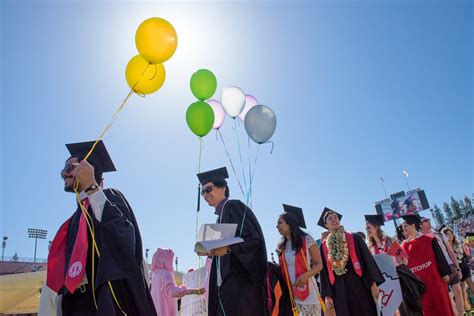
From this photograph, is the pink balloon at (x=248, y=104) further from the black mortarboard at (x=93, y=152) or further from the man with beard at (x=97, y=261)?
the man with beard at (x=97, y=261)

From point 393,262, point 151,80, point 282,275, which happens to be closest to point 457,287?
point 393,262

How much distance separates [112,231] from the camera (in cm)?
222

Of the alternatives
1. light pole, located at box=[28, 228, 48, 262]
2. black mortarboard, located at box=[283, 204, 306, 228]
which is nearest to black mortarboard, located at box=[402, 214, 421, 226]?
black mortarboard, located at box=[283, 204, 306, 228]

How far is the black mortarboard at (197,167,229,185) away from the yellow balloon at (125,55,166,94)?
1.19m

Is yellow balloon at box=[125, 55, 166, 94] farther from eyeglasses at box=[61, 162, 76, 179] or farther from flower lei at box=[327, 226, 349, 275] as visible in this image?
flower lei at box=[327, 226, 349, 275]

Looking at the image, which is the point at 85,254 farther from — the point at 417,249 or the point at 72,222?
the point at 417,249

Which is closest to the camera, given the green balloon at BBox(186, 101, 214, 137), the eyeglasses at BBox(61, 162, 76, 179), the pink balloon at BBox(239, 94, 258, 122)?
the eyeglasses at BBox(61, 162, 76, 179)

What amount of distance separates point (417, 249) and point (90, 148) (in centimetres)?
605

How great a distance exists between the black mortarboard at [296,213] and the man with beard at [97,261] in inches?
119

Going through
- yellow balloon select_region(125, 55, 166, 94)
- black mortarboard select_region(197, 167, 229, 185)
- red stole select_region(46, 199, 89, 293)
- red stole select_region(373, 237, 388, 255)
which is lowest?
red stole select_region(373, 237, 388, 255)

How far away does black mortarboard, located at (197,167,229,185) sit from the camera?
3.78 metres

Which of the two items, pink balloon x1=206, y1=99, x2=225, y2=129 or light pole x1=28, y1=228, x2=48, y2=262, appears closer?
pink balloon x1=206, y1=99, x2=225, y2=129

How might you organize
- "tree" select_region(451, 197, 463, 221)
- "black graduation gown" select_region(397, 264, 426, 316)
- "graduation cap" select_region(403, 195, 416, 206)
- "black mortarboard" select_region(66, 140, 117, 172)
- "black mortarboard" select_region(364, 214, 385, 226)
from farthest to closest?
"tree" select_region(451, 197, 463, 221)
"graduation cap" select_region(403, 195, 416, 206)
"black mortarboard" select_region(364, 214, 385, 226)
"black graduation gown" select_region(397, 264, 426, 316)
"black mortarboard" select_region(66, 140, 117, 172)

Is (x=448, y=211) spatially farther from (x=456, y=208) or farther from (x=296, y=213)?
(x=296, y=213)
